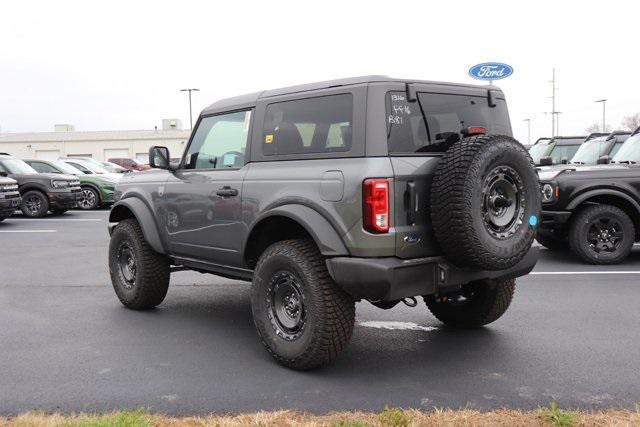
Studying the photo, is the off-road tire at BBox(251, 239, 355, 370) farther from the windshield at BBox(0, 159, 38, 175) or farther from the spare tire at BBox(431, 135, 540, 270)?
the windshield at BBox(0, 159, 38, 175)

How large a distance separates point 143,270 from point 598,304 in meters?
4.54

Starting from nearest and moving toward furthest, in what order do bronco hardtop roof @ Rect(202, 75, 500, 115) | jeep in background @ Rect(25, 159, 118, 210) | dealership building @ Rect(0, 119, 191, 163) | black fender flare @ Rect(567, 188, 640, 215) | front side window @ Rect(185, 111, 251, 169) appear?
bronco hardtop roof @ Rect(202, 75, 500, 115), front side window @ Rect(185, 111, 251, 169), black fender flare @ Rect(567, 188, 640, 215), jeep in background @ Rect(25, 159, 118, 210), dealership building @ Rect(0, 119, 191, 163)

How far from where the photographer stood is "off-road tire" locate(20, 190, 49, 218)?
53.5ft

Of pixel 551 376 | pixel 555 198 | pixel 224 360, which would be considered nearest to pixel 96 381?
pixel 224 360

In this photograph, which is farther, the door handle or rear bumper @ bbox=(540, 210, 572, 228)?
rear bumper @ bbox=(540, 210, 572, 228)

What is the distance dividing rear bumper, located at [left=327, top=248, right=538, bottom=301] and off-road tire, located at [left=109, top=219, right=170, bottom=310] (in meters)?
2.57

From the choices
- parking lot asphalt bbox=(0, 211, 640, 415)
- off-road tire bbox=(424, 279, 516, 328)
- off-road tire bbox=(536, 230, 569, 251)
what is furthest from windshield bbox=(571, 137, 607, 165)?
off-road tire bbox=(424, 279, 516, 328)

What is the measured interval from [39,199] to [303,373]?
14.1 meters

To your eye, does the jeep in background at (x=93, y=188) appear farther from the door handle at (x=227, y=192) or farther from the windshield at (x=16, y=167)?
the door handle at (x=227, y=192)

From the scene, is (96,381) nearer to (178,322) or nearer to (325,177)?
(178,322)

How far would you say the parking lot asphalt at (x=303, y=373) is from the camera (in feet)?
12.7

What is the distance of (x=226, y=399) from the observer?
3867 mm

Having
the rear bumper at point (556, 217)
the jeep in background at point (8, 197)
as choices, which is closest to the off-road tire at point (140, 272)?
the rear bumper at point (556, 217)

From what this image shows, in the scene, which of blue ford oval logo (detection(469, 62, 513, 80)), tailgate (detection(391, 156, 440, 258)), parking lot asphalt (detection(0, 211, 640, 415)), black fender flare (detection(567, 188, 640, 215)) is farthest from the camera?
blue ford oval logo (detection(469, 62, 513, 80))
